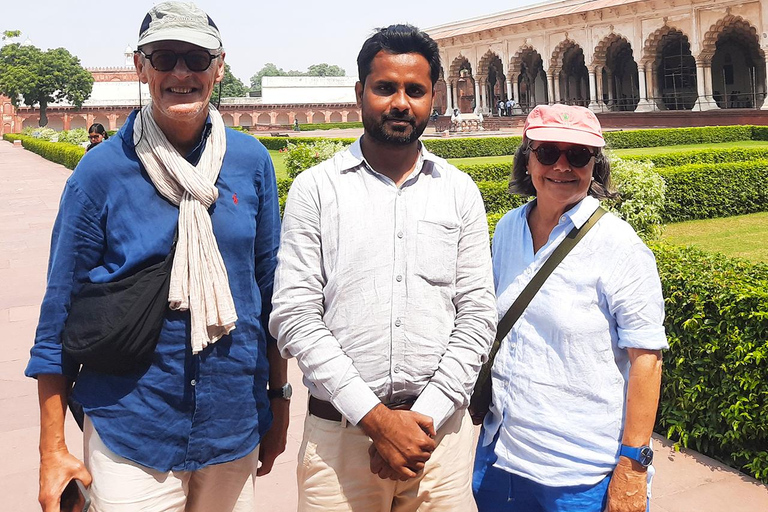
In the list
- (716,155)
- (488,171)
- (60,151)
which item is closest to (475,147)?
(488,171)

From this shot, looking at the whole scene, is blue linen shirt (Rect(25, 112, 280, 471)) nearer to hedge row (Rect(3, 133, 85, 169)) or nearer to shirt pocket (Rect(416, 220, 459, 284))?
shirt pocket (Rect(416, 220, 459, 284))

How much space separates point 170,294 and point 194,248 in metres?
0.10

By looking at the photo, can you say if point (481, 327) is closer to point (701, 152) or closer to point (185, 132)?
point (185, 132)

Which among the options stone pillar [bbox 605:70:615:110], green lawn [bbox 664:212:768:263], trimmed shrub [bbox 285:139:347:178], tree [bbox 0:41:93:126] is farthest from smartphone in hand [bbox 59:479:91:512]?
tree [bbox 0:41:93:126]

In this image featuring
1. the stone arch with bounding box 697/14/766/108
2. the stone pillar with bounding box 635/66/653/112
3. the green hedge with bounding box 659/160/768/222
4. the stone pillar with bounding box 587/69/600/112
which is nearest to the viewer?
the green hedge with bounding box 659/160/768/222

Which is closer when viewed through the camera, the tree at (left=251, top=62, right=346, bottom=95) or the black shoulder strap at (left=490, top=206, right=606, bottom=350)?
the black shoulder strap at (left=490, top=206, right=606, bottom=350)

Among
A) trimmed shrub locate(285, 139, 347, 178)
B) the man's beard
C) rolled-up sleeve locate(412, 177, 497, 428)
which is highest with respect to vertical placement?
trimmed shrub locate(285, 139, 347, 178)

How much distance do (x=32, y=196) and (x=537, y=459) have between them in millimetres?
13506

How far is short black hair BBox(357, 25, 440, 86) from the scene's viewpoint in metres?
1.51

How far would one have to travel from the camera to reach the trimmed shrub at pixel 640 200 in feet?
20.3

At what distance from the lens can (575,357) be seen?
1570 mm

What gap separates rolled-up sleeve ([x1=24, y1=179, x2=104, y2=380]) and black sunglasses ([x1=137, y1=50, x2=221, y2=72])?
0.29 meters

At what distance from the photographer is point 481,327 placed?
1.50 metres

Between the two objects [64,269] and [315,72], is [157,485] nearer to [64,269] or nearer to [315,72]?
[64,269]
